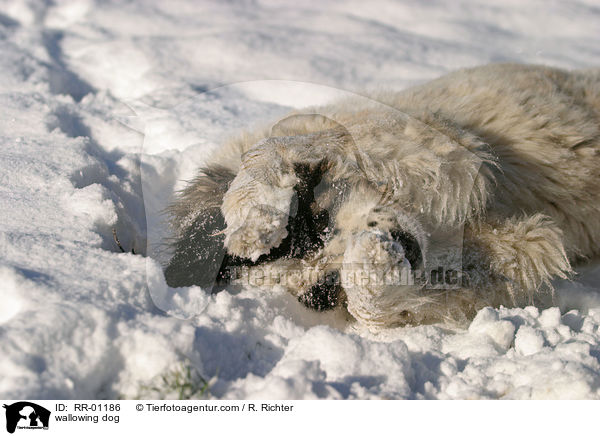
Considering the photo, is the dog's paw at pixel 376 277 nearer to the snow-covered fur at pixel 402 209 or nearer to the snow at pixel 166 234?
the snow-covered fur at pixel 402 209

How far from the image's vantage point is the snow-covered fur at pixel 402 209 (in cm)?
229

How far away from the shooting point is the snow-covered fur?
2.29 meters

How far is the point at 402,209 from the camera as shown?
2449 mm

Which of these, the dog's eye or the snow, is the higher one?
the dog's eye
